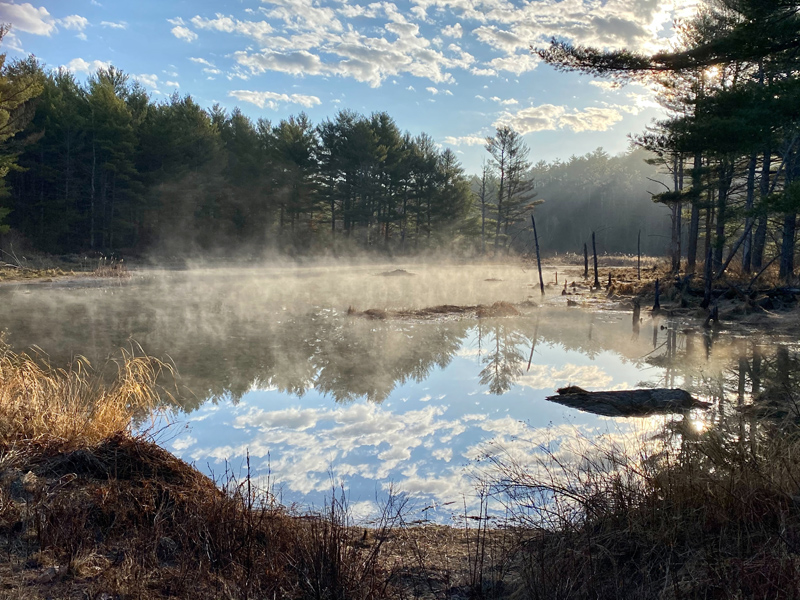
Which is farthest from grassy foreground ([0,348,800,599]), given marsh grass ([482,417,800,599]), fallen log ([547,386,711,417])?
fallen log ([547,386,711,417])

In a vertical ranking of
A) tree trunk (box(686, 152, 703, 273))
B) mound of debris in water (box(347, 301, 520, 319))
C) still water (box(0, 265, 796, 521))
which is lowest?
still water (box(0, 265, 796, 521))

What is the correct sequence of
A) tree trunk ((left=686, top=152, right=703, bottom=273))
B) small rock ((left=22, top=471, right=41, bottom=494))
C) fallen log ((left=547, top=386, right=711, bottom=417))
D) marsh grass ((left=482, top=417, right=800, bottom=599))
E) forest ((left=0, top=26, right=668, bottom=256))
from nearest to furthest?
marsh grass ((left=482, top=417, right=800, bottom=599)), small rock ((left=22, top=471, right=41, bottom=494)), fallen log ((left=547, top=386, right=711, bottom=417)), tree trunk ((left=686, top=152, right=703, bottom=273)), forest ((left=0, top=26, right=668, bottom=256))

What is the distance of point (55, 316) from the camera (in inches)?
571

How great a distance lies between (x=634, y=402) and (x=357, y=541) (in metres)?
5.17

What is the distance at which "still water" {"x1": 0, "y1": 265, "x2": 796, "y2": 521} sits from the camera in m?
6.09

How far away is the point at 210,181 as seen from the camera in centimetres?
4319

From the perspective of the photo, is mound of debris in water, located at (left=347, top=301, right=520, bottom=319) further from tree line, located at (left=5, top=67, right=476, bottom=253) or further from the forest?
tree line, located at (left=5, top=67, right=476, bottom=253)

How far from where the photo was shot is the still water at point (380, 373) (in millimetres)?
6090

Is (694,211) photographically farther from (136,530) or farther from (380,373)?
(136,530)

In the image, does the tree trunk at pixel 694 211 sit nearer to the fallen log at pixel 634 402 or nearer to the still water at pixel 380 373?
the still water at pixel 380 373

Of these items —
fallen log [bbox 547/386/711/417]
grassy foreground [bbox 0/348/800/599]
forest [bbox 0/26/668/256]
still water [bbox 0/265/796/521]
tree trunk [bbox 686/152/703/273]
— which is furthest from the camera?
forest [bbox 0/26/668/256]

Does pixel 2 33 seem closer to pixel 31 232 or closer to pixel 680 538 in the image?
pixel 31 232

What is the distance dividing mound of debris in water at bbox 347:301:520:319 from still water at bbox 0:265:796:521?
0.55 meters

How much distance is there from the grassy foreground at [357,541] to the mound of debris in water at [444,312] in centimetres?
1162
